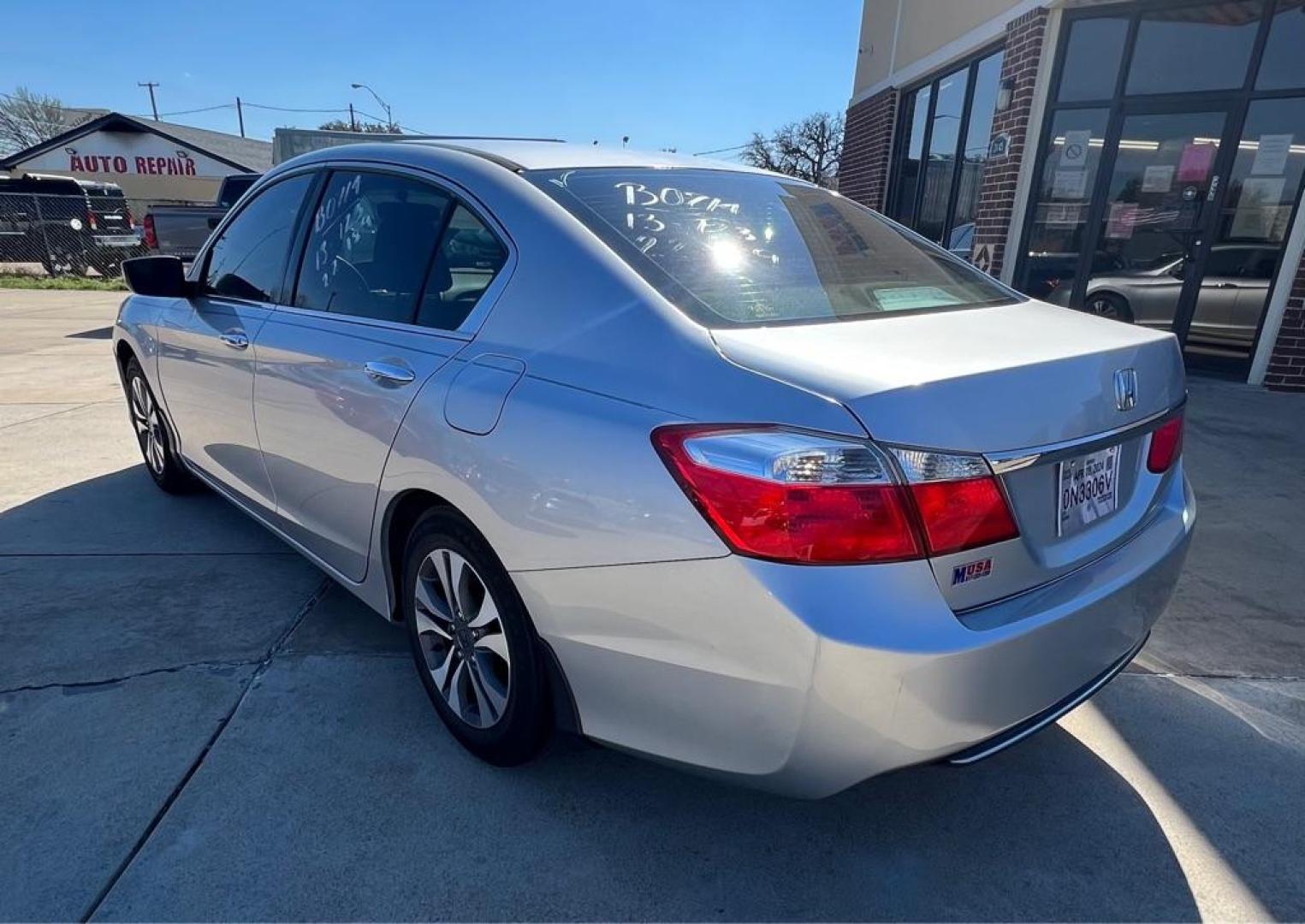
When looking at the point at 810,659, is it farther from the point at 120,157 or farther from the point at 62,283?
the point at 120,157

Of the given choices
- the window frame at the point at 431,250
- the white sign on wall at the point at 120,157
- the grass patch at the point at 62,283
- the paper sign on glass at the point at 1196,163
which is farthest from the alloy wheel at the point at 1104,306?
the white sign on wall at the point at 120,157

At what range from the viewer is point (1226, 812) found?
2123 mm

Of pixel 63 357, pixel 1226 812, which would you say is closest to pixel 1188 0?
pixel 1226 812

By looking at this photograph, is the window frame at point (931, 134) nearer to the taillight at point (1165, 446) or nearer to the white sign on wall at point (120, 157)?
the taillight at point (1165, 446)

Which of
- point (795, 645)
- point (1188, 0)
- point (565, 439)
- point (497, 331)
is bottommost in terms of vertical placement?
point (795, 645)

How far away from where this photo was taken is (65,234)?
19.2m

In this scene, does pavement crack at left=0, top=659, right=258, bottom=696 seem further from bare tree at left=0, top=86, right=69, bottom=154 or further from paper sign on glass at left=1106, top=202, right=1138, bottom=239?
bare tree at left=0, top=86, right=69, bottom=154

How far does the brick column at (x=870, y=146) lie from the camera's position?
11703 mm

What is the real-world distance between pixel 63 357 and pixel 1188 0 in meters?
11.2

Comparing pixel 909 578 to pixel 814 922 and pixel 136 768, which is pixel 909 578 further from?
pixel 136 768

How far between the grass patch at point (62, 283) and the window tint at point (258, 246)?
51.6 ft

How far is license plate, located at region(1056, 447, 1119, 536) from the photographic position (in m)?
1.71

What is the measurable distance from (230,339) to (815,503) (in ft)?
8.26

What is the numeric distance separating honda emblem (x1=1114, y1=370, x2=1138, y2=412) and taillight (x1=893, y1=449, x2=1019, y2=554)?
0.49 meters
